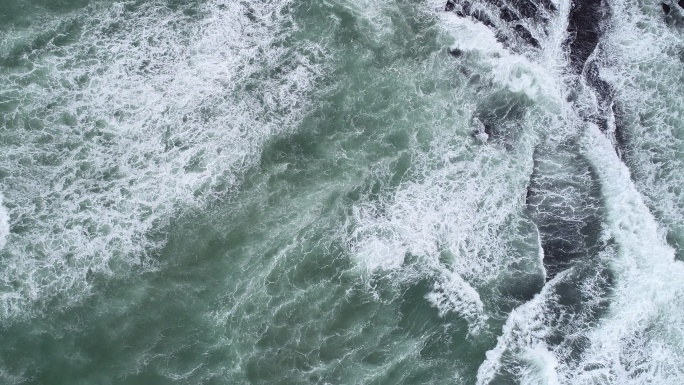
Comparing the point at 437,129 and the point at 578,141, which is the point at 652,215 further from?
the point at 437,129

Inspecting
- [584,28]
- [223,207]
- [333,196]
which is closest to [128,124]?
[223,207]

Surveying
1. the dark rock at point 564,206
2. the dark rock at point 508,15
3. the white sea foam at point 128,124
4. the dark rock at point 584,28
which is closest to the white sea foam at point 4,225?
the white sea foam at point 128,124

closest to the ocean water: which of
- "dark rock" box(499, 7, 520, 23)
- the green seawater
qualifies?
the green seawater

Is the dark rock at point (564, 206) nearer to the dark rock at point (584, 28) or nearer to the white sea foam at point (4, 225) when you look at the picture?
the dark rock at point (584, 28)

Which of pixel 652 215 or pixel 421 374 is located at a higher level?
pixel 652 215

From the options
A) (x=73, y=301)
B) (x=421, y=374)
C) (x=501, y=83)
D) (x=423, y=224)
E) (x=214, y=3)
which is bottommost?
(x=421, y=374)

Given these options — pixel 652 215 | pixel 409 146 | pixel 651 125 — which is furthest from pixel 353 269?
pixel 651 125

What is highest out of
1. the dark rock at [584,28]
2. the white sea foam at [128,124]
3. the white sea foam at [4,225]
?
the dark rock at [584,28]

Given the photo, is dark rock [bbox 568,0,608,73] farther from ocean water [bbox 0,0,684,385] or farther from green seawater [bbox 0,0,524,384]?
green seawater [bbox 0,0,524,384]
